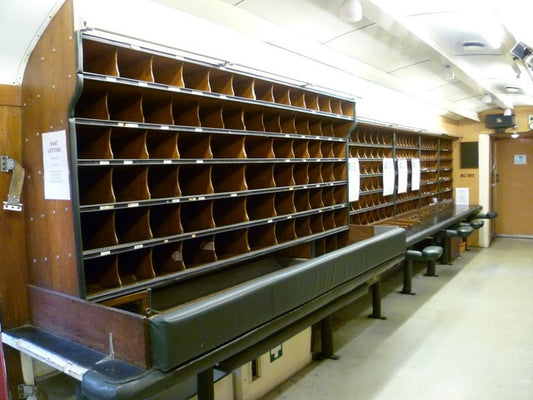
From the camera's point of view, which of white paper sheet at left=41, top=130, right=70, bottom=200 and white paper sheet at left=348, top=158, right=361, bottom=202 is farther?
white paper sheet at left=348, top=158, right=361, bottom=202

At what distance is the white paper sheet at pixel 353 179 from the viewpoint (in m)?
4.15

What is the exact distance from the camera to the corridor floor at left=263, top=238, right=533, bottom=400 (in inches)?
106

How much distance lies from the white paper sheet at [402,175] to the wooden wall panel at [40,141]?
474 centimetres

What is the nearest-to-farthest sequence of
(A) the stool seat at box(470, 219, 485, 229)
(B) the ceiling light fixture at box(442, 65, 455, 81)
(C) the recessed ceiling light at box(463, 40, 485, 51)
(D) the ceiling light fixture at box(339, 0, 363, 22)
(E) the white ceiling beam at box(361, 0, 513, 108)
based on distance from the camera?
(D) the ceiling light fixture at box(339, 0, 363, 22), (E) the white ceiling beam at box(361, 0, 513, 108), (C) the recessed ceiling light at box(463, 40, 485, 51), (B) the ceiling light fixture at box(442, 65, 455, 81), (A) the stool seat at box(470, 219, 485, 229)

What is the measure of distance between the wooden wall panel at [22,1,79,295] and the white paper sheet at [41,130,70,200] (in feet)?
0.11

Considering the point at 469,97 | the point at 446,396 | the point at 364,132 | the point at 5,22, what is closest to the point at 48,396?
the point at 5,22

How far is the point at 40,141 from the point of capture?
193 centimetres

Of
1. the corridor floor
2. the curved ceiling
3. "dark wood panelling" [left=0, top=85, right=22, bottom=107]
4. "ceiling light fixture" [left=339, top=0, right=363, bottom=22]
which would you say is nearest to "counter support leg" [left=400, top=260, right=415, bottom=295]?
the corridor floor

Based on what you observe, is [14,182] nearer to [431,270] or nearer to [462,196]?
[431,270]

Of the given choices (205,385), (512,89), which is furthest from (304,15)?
(512,89)

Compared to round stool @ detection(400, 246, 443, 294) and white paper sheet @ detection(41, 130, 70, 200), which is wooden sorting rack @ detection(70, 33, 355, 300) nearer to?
white paper sheet @ detection(41, 130, 70, 200)

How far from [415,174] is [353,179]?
2328 mm

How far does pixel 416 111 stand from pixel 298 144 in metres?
3.57

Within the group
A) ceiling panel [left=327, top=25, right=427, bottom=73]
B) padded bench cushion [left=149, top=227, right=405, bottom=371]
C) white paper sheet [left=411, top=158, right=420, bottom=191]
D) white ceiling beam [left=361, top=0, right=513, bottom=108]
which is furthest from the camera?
white paper sheet [left=411, top=158, right=420, bottom=191]
